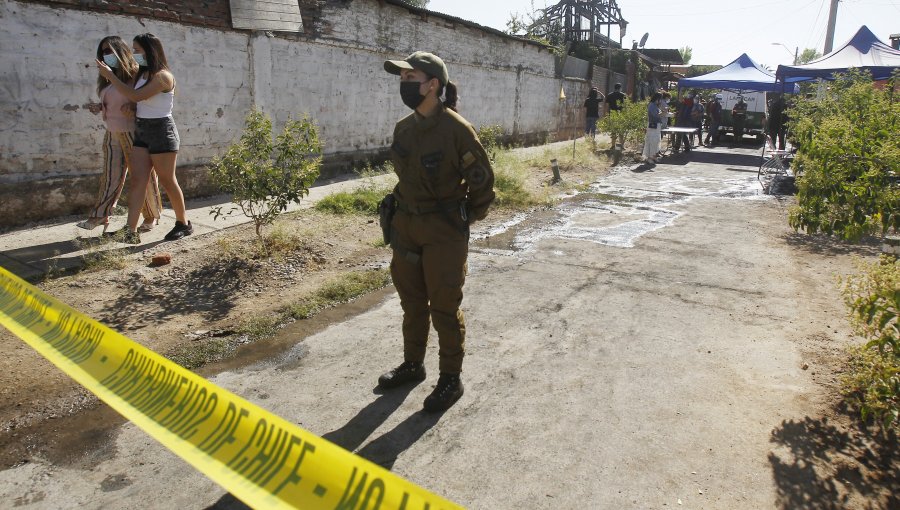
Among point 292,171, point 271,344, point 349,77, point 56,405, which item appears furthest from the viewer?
point 349,77

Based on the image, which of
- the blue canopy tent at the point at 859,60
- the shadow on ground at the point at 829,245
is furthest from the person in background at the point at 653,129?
the shadow on ground at the point at 829,245

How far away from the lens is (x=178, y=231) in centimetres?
572

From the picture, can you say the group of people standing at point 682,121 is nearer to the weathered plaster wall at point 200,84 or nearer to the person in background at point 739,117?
the person in background at point 739,117

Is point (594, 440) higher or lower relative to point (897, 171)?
lower

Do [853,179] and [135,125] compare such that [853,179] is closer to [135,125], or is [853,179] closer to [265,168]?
[265,168]

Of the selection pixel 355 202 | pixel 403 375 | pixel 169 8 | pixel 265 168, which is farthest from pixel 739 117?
pixel 403 375

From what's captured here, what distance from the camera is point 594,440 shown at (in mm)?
2854

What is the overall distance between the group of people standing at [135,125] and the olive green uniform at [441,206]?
10.4 feet

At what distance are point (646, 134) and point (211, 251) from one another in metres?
12.2

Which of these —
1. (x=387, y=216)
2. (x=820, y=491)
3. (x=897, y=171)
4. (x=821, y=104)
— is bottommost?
(x=820, y=491)

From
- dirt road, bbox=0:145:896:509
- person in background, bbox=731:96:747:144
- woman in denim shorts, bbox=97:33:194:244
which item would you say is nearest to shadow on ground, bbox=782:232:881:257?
dirt road, bbox=0:145:896:509

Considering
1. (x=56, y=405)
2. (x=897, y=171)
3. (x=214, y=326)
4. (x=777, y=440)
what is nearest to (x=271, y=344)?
(x=214, y=326)

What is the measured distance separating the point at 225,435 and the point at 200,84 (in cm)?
648

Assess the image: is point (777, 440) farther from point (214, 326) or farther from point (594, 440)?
point (214, 326)
